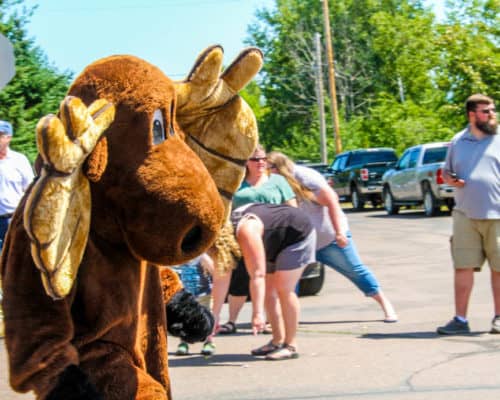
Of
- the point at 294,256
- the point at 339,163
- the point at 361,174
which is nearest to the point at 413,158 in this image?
the point at 361,174

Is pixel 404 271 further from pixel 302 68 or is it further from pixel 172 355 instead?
pixel 302 68

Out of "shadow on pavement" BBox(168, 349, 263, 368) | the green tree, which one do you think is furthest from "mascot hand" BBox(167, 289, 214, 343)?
the green tree

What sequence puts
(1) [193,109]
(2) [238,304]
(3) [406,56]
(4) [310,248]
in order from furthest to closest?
(3) [406,56], (2) [238,304], (4) [310,248], (1) [193,109]

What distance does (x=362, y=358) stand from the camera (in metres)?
7.77

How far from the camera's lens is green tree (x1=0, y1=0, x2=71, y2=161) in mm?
14742

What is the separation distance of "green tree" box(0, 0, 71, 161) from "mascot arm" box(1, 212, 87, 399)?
1189 cm

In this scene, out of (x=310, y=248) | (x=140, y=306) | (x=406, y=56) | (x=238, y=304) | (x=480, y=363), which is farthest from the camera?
(x=406, y=56)

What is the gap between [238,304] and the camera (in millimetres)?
9320

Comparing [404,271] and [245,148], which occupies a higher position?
[245,148]

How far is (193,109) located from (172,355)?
5.12m

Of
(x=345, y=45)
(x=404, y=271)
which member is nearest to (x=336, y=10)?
(x=345, y=45)

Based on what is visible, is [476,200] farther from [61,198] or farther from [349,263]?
[61,198]

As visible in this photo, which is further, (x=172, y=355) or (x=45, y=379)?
(x=172, y=355)

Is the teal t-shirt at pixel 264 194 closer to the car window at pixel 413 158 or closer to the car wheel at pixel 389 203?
the car window at pixel 413 158
